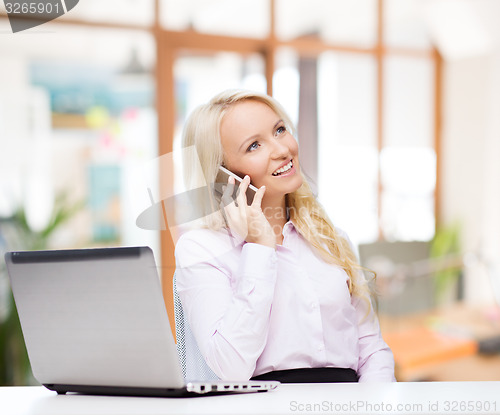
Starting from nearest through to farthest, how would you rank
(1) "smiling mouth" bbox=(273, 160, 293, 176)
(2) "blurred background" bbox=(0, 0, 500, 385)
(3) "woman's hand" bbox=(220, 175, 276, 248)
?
(3) "woman's hand" bbox=(220, 175, 276, 248)
(1) "smiling mouth" bbox=(273, 160, 293, 176)
(2) "blurred background" bbox=(0, 0, 500, 385)

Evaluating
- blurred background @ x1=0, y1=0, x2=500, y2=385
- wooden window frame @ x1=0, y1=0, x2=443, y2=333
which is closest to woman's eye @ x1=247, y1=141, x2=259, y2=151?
blurred background @ x1=0, y1=0, x2=500, y2=385

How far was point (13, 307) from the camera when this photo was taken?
130 inches

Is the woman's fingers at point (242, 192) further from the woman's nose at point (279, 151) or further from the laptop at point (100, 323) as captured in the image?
the laptop at point (100, 323)

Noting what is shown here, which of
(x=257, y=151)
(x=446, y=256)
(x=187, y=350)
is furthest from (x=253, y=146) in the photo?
(x=446, y=256)

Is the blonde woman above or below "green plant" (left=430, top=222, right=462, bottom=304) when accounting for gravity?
above

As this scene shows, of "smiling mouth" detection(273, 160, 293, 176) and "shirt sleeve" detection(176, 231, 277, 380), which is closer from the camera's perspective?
"shirt sleeve" detection(176, 231, 277, 380)

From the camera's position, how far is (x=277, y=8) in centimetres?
449

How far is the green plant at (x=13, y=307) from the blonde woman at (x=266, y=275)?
7.35 ft

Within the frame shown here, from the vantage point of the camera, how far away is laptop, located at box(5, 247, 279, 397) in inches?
35.0

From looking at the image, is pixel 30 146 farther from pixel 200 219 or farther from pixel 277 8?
pixel 200 219

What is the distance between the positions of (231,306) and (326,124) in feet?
12.5

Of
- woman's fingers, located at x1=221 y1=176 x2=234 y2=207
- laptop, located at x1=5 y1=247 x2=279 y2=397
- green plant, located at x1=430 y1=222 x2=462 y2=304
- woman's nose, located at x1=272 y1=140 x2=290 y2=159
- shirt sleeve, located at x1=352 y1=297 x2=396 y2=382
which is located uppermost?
woman's nose, located at x1=272 y1=140 x2=290 y2=159

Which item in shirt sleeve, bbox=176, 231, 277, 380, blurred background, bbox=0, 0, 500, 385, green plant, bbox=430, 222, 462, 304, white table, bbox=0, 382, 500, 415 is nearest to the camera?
white table, bbox=0, 382, 500, 415

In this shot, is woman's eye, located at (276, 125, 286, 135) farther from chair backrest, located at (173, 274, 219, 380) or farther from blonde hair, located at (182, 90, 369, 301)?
chair backrest, located at (173, 274, 219, 380)
